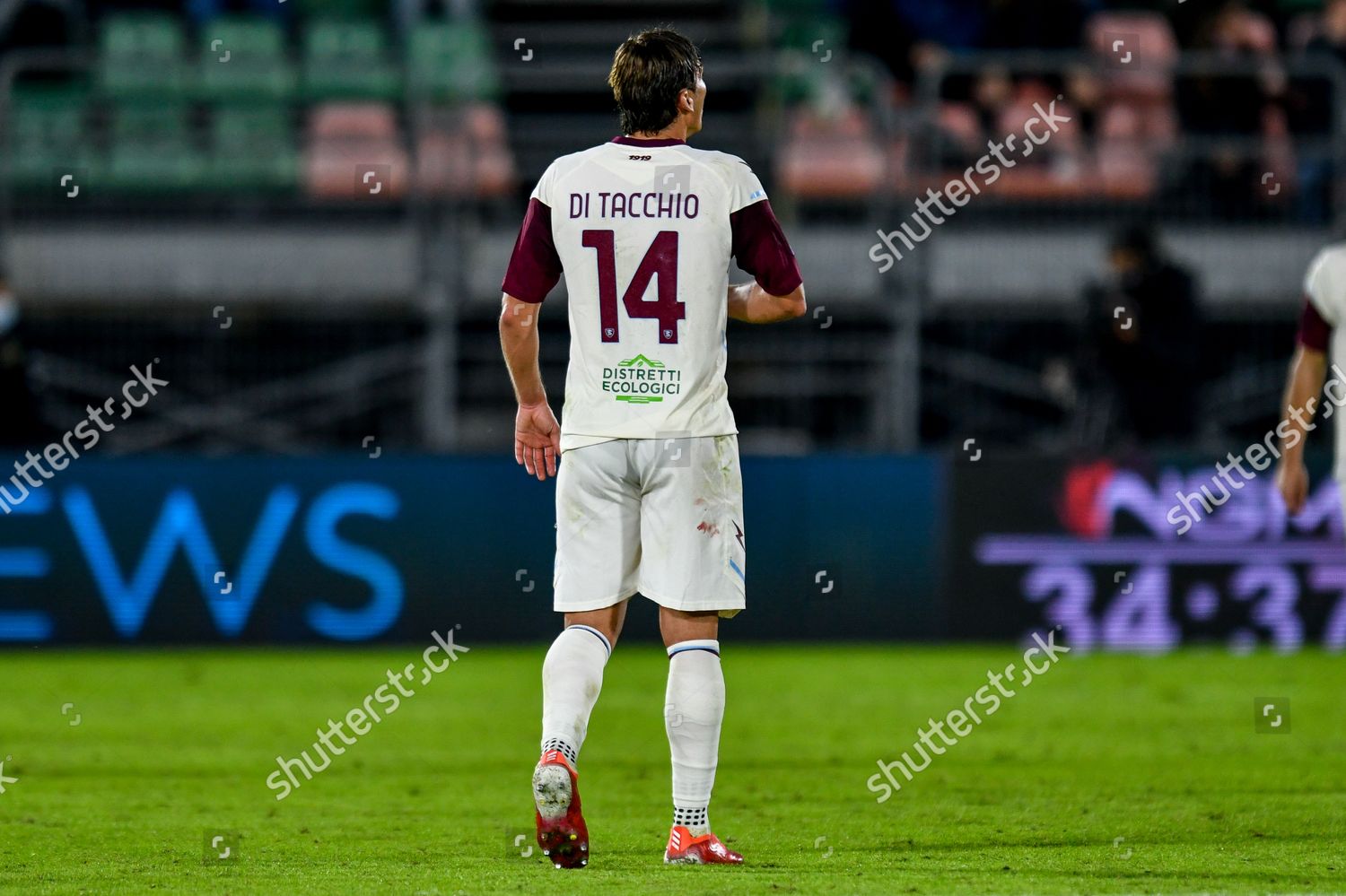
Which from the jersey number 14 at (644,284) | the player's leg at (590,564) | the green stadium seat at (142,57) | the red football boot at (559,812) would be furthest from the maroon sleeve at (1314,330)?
the green stadium seat at (142,57)

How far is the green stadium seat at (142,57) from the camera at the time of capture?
14664 millimetres

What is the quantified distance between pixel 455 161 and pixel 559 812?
30.8 ft

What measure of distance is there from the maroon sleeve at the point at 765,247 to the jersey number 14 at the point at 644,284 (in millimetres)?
201

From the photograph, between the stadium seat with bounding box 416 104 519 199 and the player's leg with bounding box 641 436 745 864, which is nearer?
the player's leg with bounding box 641 436 745 864

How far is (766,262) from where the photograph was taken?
19.6 ft

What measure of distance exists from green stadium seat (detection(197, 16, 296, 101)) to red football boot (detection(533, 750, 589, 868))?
10.1 m

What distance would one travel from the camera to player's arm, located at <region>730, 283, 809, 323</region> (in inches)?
238

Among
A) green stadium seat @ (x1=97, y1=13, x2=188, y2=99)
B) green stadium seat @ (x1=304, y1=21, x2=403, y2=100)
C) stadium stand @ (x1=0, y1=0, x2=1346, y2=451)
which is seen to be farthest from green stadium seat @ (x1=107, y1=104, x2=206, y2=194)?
green stadium seat @ (x1=304, y1=21, x2=403, y2=100)

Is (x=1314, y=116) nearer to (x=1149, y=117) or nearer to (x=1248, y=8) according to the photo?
(x=1149, y=117)

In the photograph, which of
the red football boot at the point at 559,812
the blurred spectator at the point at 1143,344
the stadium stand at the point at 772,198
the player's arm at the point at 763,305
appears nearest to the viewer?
the red football boot at the point at 559,812

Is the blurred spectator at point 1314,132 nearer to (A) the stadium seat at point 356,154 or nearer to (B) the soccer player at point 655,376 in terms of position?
(A) the stadium seat at point 356,154

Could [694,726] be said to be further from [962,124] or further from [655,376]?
[962,124]

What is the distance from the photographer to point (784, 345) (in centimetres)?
1408

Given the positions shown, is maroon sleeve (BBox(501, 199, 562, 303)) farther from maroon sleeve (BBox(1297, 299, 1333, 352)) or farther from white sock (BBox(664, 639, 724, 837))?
maroon sleeve (BBox(1297, 299, 1333, 352))
